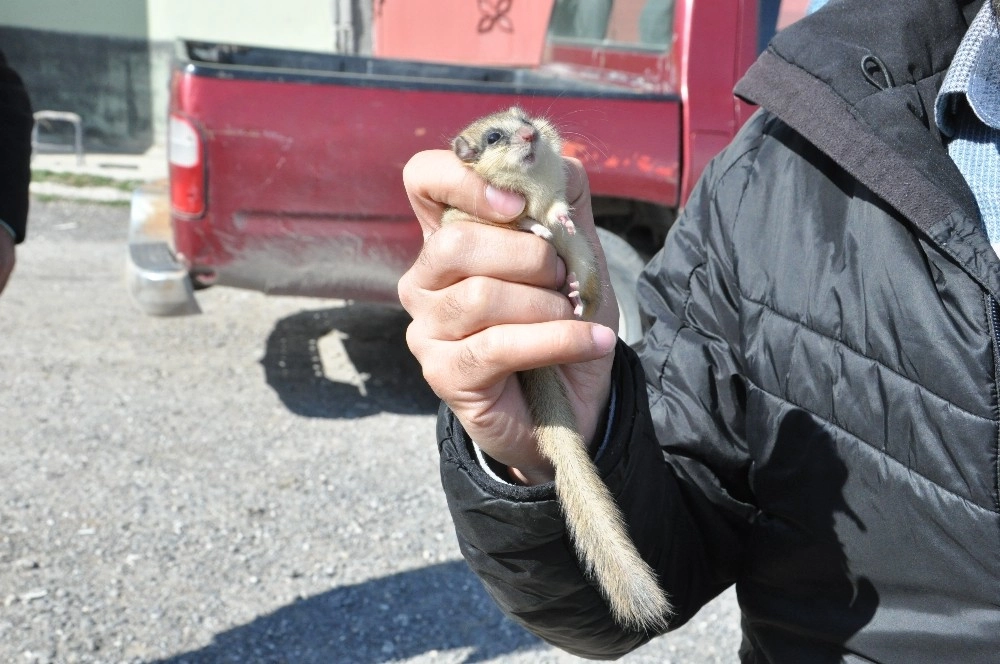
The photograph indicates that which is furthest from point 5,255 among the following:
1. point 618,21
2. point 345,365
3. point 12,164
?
point 618,21

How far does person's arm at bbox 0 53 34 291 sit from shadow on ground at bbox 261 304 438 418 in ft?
8.45

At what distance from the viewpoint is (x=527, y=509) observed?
1.34 m

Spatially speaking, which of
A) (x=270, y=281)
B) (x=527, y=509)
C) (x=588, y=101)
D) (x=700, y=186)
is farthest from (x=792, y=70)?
(x=270, y=281)

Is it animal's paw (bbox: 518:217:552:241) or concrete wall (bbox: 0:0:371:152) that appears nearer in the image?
animal's paw (bbox: 518:217:552:241)

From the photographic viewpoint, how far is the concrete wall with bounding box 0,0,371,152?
12203mm

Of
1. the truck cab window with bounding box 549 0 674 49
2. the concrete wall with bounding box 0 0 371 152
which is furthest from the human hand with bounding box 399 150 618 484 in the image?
the concrete wall with bounding box 0 0 371 152

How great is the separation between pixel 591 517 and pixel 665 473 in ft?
0.69

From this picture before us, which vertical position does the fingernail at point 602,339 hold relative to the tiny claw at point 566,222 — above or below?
below

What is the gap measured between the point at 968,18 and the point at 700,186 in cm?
51

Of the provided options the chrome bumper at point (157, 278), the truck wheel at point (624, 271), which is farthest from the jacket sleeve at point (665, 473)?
the chrome bumper at point (157, 278)

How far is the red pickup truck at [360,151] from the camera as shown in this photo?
4703 mm

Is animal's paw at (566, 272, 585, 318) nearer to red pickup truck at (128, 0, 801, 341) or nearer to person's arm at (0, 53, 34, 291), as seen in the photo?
person's arm at (0, 53, 34, 291)

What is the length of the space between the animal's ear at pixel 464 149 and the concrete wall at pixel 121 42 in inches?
433

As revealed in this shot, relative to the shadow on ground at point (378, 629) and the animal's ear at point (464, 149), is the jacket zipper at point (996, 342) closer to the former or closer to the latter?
the animal's ear at point (464, 149)
